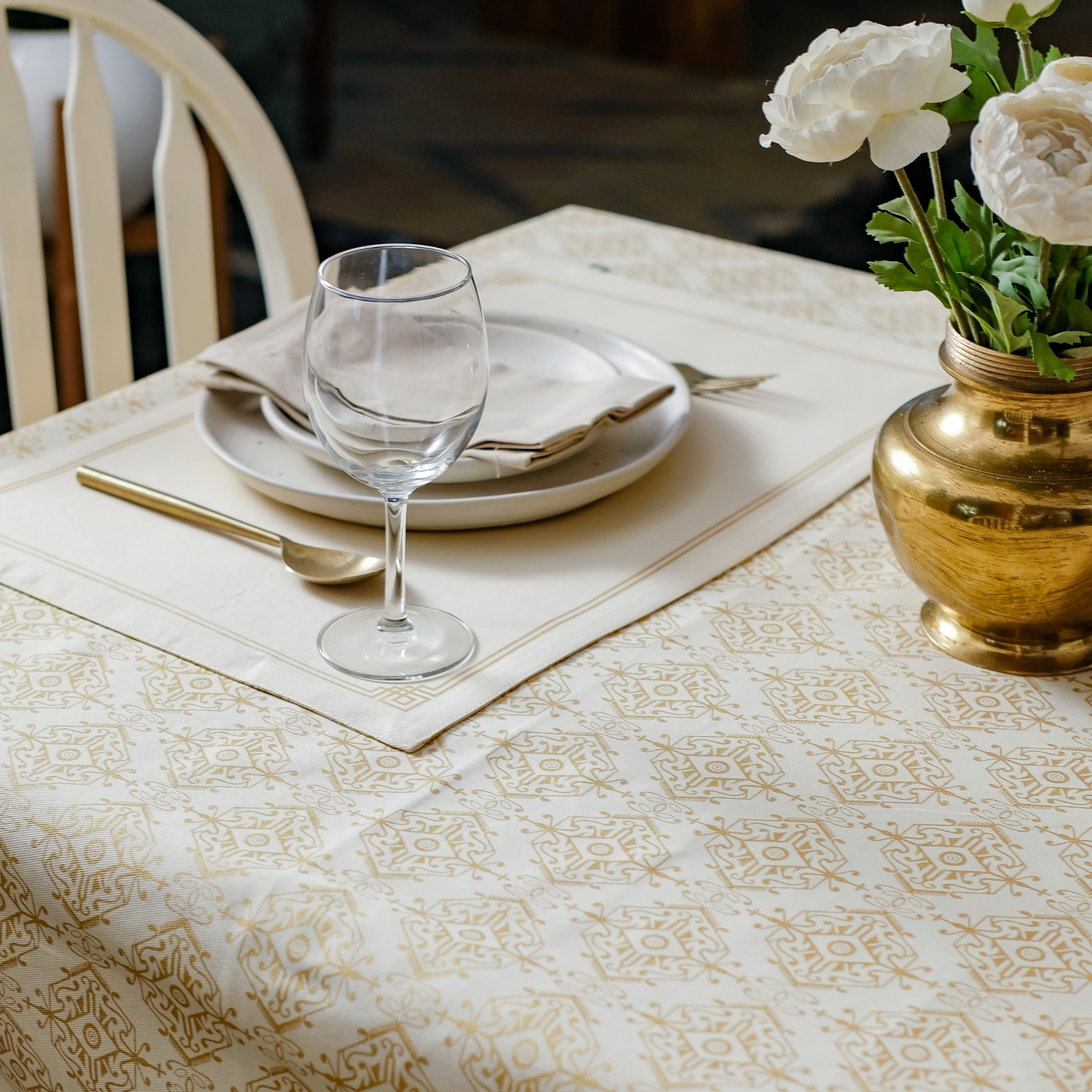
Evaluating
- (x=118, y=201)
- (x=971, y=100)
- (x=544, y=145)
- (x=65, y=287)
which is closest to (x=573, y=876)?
(x=971, y=100)

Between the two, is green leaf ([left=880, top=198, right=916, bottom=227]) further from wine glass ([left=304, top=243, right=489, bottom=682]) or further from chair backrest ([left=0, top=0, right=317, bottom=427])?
chair backrest ([left=0, top=0, right=317, bottom=427])

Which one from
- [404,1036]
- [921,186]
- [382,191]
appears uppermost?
[404,1036]

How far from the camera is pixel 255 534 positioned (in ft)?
2.44

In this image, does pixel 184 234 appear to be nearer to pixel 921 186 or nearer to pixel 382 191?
pixel 921 186

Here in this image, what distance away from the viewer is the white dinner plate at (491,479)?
75cm

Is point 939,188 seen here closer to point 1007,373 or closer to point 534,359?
point 1007,373

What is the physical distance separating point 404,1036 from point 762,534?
415 mm

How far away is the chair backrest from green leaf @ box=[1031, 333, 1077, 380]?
82 cm

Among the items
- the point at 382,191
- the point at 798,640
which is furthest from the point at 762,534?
the point at 382,191

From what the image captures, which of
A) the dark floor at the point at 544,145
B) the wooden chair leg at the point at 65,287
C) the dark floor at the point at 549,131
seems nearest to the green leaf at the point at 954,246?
the wooden chair leg at the point at 65,287

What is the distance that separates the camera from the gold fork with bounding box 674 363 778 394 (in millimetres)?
941

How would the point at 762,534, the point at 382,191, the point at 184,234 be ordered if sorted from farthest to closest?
the point at 382,191, the point at 184,234, the point at 762,534

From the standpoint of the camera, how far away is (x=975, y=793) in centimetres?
58

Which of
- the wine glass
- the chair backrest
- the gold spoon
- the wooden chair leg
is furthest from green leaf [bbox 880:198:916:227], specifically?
the wooden chair leg
